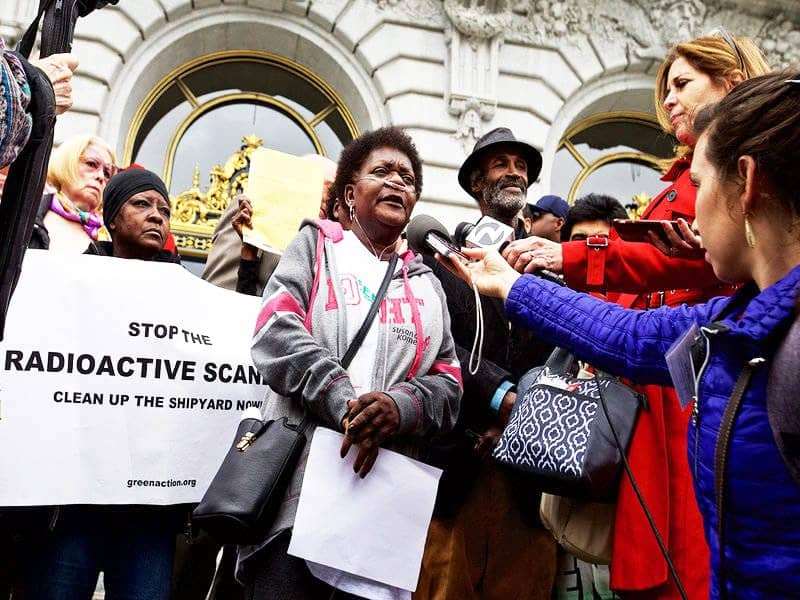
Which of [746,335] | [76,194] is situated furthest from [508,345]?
[76,194]

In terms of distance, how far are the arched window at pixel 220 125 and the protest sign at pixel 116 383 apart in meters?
6.31

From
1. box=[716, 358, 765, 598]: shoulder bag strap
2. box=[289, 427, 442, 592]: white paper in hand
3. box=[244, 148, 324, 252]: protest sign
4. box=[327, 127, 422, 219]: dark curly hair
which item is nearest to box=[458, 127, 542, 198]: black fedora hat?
box=[244, 148, 324, 252]: protest sign

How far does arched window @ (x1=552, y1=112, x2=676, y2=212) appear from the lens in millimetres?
11312

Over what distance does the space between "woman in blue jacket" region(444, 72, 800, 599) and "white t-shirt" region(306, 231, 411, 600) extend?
1.09 m

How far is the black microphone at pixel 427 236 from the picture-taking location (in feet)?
8.67

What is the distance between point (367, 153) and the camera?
132 inches

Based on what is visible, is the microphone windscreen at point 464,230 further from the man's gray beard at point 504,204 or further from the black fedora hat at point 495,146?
the black fedora hat at point 495,146

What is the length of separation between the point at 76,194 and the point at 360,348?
7.78 feet

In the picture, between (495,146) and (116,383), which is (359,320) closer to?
(116,383)

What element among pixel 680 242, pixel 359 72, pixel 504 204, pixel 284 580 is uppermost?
pixel 359 72

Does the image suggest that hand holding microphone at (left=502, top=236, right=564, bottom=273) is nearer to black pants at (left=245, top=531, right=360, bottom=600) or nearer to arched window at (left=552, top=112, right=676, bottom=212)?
black pants at (left=245, top=531, right=360, bottom=600)

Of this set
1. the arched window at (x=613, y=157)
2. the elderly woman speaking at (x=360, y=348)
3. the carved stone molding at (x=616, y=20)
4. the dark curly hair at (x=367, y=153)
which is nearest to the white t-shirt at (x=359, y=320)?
the elderly woman speaking at (x=360, y=348)

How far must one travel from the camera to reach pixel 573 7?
A: 420 inches

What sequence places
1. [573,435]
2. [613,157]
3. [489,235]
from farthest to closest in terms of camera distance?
[613,157] → [489,235] → [573,435]
